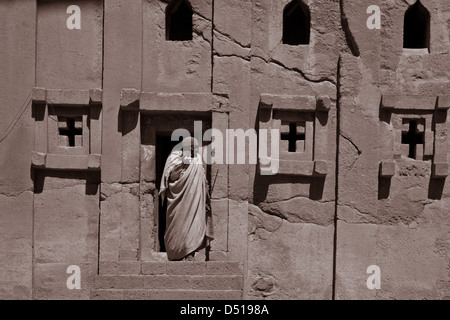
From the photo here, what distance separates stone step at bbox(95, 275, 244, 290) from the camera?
874 cm

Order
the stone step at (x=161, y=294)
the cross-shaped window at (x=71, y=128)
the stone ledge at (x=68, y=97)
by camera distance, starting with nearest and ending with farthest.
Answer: the stone step at (x=161, y=294) < the stone ledge at (x=68, y=97) < the cross-shaped window at (x=71, y=128)

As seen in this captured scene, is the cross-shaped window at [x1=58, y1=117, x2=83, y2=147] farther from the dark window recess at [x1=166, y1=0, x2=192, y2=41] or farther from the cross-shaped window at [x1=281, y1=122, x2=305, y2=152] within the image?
the cross-shaped window at [x1=281, y1=122, x2=305, y2=152]

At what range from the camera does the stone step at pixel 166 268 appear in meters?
8.84

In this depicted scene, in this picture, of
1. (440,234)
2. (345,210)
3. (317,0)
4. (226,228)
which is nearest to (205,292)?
(226,228)

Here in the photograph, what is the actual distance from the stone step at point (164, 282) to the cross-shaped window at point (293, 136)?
1.81 m

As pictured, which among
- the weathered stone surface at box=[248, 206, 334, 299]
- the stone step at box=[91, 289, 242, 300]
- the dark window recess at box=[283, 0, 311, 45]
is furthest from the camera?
the dark window recess at box=[283, 0, 311, 45]

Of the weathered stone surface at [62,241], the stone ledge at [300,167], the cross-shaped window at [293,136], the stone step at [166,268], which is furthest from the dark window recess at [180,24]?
the stone step at [166,268]

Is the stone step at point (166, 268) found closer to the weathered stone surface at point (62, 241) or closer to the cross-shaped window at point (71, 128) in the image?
the weathered stone surface at point (62, 241)

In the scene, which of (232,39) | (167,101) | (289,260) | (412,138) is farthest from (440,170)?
(167,101)

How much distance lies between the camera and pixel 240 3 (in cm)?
968

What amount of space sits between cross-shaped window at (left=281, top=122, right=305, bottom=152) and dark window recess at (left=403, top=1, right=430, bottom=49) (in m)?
1.59

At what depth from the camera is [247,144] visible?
9.60 metres

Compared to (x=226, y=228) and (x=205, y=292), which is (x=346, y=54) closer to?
(x=226, y=228)

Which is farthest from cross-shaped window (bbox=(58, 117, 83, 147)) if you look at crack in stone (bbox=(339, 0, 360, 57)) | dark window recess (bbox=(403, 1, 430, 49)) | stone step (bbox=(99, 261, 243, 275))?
dark window recess (bbox=(403, 1, 430, 49))
